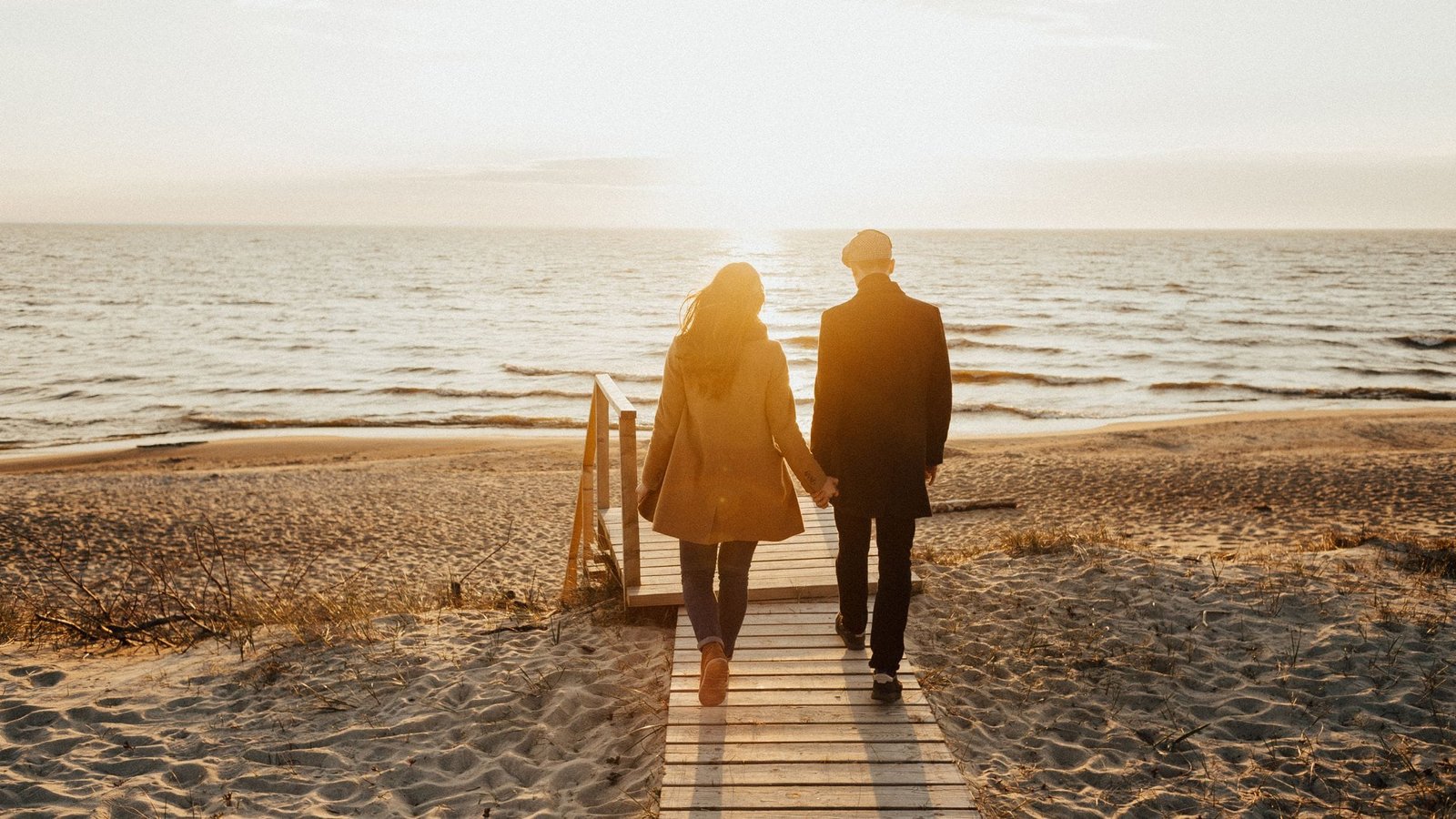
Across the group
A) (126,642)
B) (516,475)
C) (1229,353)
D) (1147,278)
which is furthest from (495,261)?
(126,642)

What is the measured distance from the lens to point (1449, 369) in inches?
1043

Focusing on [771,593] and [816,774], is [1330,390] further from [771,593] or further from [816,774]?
[816,774]

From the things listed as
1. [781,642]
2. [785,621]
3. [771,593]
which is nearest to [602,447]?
[771,593]

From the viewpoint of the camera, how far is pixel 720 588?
410cm

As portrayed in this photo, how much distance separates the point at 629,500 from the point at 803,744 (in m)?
2.06

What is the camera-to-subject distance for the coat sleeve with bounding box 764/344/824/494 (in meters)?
3.80

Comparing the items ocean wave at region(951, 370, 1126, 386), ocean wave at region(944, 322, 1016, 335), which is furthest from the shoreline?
ocean wave at region(944, 322, 1016, 335)

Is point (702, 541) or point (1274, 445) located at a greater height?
point (702, 541)

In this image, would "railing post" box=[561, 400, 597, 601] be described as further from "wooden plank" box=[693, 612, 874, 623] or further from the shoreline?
the shoreline

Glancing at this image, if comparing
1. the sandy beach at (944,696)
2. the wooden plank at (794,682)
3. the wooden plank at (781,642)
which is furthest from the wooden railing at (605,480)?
the wooden plank at (794,682)

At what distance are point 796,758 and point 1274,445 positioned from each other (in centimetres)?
1603

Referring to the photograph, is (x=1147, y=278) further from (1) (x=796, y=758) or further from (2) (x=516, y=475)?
(1) (x=796, y=758)

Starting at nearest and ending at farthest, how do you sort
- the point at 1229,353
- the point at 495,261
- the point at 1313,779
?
1. the point at 1313,779
2. the point at 1229,353
3. the point at 495,261

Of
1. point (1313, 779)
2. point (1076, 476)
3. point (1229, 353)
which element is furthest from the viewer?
point (1229, 353)
